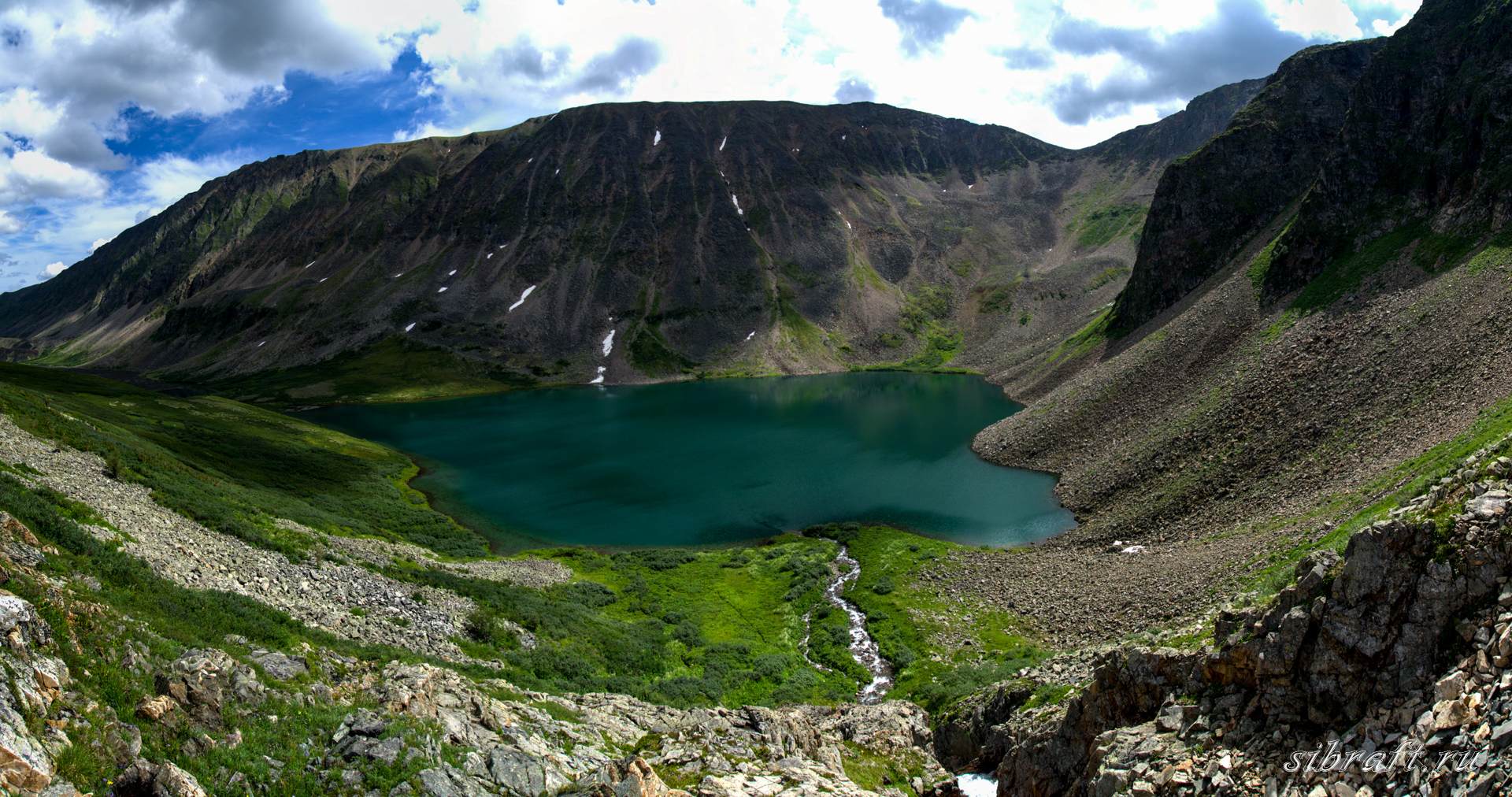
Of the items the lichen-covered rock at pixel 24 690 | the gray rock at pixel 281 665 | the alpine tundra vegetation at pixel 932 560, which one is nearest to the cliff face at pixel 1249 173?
the alpine tundra vegetation at pixel 932 560

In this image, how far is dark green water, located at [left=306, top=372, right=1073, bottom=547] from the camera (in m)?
68.8

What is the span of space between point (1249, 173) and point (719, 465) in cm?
8729

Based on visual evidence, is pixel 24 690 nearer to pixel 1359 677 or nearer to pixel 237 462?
pixel 1359 677

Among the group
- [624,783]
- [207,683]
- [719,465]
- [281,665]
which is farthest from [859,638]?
[719,465]

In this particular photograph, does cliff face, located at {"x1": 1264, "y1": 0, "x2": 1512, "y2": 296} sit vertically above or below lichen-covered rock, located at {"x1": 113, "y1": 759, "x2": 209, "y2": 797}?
above

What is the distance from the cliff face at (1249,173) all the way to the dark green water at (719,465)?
28.8 metres

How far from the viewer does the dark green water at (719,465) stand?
6881 centimetres

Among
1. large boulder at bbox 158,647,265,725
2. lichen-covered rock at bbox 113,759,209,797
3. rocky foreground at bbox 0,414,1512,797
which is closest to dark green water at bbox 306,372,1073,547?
rocky foreground at bbox 0,414,1512,797

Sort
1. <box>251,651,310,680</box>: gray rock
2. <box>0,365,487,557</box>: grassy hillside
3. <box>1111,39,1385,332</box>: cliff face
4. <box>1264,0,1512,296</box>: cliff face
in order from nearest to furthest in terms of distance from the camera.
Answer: <box>251,651,310,680</box>: gray rock
<box>0,365,487,557</box>: grassy hillside
<box>1264,0,1512,296</box>: cliff face
<box>1111,39,1385,332</box>: cliff face

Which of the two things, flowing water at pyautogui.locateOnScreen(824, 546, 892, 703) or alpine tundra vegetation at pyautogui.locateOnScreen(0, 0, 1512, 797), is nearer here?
alpine tundra vegetation at pyautogui.locateOnScreen(0, 0, 1512, 797)

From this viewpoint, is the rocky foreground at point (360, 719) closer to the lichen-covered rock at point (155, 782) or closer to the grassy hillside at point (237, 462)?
the lichen-covered rock at point (155, 782)

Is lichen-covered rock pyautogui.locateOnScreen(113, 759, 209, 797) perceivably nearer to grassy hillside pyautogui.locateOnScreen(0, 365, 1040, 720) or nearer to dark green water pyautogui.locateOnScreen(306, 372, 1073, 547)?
grassy hillside pyautogui.locateOnScreen(0, 365, 1040, 720)

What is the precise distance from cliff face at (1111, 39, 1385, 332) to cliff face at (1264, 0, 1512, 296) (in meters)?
20.4

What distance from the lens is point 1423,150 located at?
7306 cm
